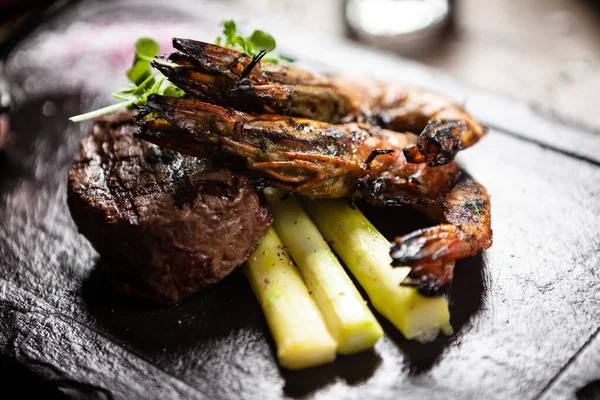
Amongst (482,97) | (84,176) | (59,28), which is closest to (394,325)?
(84,176)

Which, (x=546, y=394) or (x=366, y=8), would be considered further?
(x=366, y=8)

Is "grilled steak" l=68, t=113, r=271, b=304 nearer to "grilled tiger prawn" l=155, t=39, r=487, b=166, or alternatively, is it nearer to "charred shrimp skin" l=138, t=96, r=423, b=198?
"charred shrimp skin" l=138, t=96, r=423, b=198

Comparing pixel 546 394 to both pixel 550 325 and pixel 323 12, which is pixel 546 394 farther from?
pixel 323 12

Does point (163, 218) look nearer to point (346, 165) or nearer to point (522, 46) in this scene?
point (346, 165)

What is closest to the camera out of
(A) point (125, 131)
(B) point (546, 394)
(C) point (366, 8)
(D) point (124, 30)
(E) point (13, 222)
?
(B) point (546, 394)

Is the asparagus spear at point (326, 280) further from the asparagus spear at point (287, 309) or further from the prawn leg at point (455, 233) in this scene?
the prawn leg at point (455, 233)

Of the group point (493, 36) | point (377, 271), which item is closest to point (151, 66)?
point (377, 271)

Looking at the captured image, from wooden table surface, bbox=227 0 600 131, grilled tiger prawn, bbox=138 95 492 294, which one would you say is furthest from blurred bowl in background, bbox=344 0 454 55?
grilled tiger prawn, bbox=138 95 492 294
